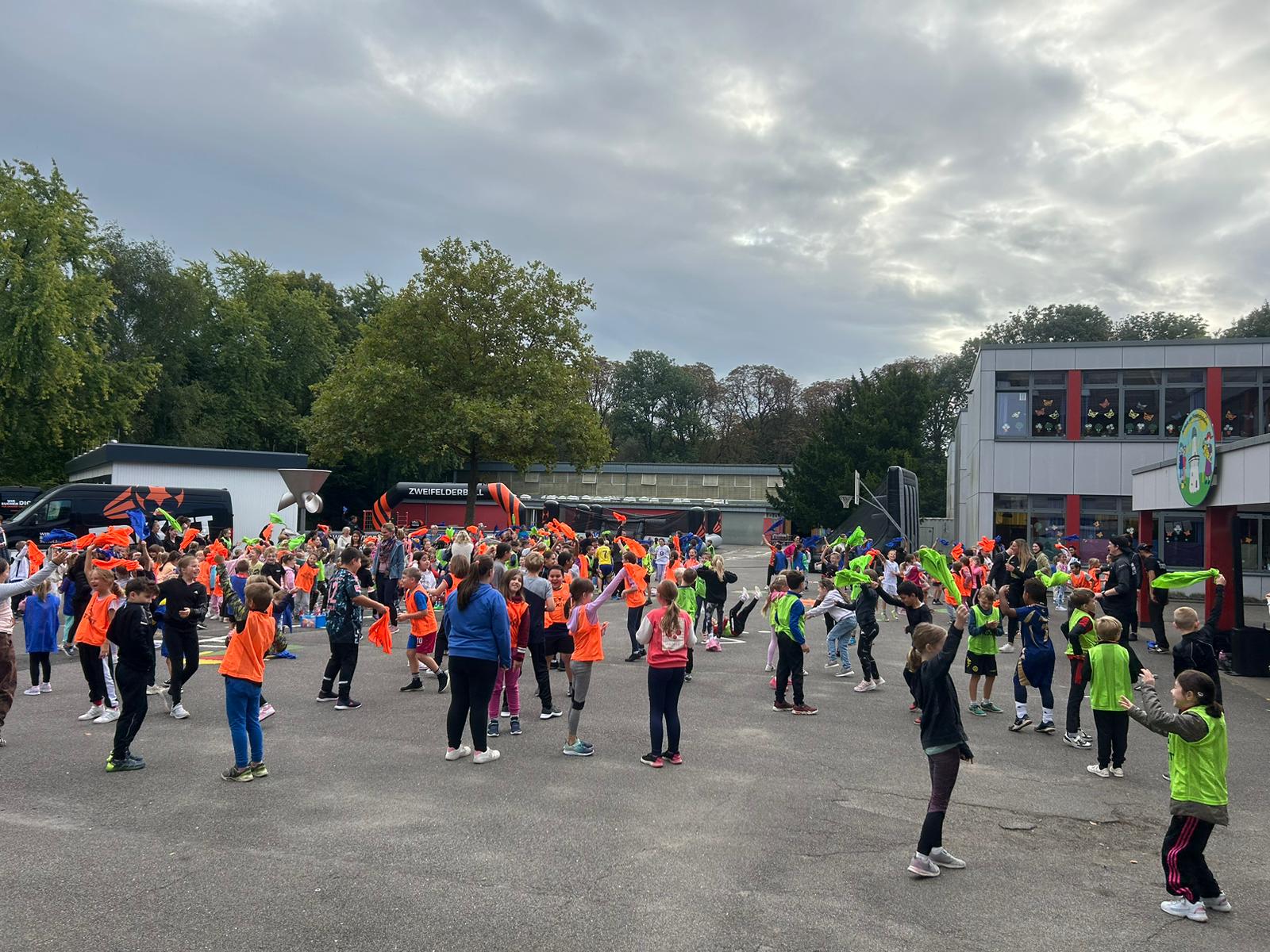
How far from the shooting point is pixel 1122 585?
14156 mm

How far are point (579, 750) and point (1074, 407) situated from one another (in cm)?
2754

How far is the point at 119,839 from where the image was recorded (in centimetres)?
584

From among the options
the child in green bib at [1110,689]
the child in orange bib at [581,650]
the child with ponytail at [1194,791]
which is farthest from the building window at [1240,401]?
the child with ponytail at [1194,791]

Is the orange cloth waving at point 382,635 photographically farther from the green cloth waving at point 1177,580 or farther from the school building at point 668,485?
the school building at point 668,485

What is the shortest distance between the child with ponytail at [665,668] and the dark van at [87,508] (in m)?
24.2

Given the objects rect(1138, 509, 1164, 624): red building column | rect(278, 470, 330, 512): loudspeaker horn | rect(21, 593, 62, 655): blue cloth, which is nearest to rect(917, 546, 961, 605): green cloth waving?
rect(21, 593, 62, 655): blue cloth

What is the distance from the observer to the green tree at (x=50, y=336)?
115ft

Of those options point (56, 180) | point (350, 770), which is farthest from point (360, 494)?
point (350, 770)

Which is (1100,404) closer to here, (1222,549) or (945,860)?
(1222,549)

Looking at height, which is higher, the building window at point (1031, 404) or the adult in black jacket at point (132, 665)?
the building window at point (1031, 404)

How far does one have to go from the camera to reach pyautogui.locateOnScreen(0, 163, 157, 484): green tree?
35.1 metres

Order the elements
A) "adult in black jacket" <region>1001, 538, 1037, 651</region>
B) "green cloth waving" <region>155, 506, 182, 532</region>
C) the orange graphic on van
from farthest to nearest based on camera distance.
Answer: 1. the orange graphic on van
2. "green cloth waving" <region>155, 506, 182, 532</region>
3. "adult in black jacket" <region>1001, 538, 1037, 651</region>

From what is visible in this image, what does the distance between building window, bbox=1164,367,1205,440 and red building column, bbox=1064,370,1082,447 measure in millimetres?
2583

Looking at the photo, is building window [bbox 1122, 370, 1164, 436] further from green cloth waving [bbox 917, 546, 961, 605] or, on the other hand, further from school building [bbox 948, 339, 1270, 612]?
green cloth waving [bbox 917, 546, 961, 605]
